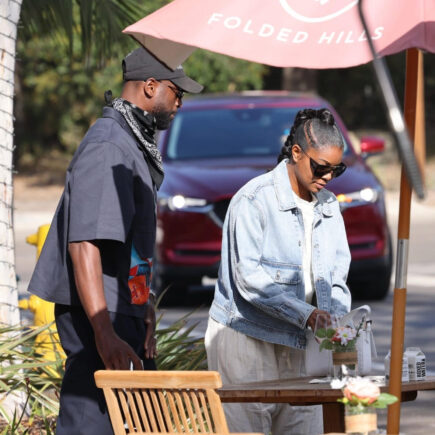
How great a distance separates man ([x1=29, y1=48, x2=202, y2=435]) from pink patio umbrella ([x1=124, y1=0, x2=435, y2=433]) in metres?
0.47

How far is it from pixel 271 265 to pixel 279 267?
0.11 ft

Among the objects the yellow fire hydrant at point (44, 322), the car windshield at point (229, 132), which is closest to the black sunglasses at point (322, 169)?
the yellow fire hydrant at point (44, 322)

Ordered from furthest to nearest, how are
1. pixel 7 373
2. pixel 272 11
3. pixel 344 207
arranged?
1. pixel 344 207
2. pixel 7 373
3. pixel 272 11

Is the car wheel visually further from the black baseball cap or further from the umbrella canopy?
the umbrella canopy

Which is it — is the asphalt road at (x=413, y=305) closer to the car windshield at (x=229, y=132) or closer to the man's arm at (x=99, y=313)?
the car windshield at (x=229, y=132)

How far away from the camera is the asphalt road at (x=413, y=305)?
24.4 feet

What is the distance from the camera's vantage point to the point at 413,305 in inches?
473

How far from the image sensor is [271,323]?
16.1 ft

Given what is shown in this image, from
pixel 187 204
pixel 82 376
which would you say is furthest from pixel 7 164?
pixel 187 204

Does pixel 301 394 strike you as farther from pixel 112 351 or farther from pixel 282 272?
pixel 282 272

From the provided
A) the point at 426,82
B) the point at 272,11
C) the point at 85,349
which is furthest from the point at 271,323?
the point at 426,82

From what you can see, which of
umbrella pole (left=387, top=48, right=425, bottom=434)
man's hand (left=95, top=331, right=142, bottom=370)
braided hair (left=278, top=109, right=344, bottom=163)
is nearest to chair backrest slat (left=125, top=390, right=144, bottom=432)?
man's hand (left=95, top=331, right=142, bottom=370)

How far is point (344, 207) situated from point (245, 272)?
632 cm

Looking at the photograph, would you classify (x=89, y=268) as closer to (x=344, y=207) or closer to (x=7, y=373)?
(x=7, y=373)
